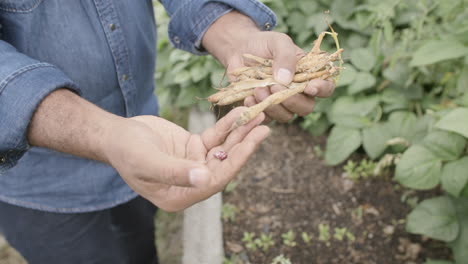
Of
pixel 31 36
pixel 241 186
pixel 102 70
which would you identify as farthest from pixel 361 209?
pixel 31 36

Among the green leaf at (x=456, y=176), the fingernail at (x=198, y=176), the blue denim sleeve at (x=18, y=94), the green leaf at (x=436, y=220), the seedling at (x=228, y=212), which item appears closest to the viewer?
the fingernail at (x=198, y=176)

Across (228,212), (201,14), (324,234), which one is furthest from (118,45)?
(324,234)

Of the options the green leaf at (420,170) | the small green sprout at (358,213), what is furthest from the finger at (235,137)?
A: the small green sprout at (358,213)

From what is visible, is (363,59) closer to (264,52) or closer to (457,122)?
(457,122)

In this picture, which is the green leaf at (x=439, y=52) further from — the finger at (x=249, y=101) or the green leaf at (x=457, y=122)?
the finger at (x=249, y=101)

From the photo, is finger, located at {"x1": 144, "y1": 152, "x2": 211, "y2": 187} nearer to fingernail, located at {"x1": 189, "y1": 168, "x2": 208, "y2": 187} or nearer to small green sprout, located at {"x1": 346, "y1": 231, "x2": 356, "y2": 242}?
fingernail, located at {"x1": 189, "y1": 168, "x2": 208, "y2": 187}

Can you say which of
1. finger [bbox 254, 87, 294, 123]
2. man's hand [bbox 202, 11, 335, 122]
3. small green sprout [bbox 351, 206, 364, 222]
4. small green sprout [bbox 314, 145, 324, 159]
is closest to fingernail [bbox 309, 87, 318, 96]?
man's hand [bbox 202, 11, 335, 122]
